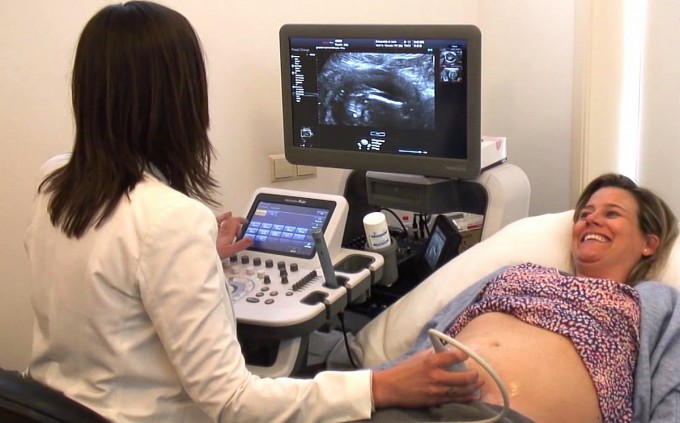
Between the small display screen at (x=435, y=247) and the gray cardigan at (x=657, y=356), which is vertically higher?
the small display screen at (x=435, y=247)

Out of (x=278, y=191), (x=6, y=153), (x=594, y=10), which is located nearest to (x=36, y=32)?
(x=6, y=153)

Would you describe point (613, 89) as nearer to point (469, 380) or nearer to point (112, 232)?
point (469, 380)

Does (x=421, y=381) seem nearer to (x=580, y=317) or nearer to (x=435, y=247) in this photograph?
(x=580, y=317)

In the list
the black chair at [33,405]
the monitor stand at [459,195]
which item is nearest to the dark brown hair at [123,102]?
the black chair at [33,405]

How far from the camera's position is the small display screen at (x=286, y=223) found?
1.75 meters

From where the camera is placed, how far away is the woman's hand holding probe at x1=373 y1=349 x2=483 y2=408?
1.14m

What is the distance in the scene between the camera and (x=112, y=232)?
1.00 m

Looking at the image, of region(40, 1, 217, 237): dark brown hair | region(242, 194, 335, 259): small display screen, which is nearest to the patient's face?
region(242, 194, 335, 259): small display screen

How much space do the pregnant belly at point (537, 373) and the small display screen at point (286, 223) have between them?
0.46 meters

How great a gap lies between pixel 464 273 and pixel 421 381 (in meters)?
0.72

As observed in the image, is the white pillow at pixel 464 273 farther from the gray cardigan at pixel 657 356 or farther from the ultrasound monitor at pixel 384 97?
the ultrasound monitor at pixel 384 97

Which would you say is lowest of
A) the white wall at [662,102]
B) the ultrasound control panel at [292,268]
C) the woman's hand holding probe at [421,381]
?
the woman's hand holding probe at [421,381]

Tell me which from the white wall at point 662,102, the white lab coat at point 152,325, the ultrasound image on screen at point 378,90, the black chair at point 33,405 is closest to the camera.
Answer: the black chair at point 33,405

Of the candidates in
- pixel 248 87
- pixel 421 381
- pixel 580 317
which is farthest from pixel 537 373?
pixel 248 87
